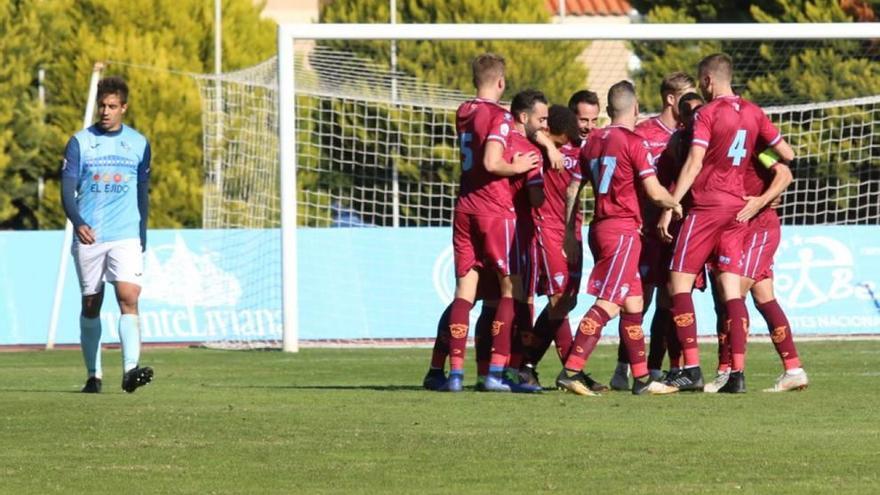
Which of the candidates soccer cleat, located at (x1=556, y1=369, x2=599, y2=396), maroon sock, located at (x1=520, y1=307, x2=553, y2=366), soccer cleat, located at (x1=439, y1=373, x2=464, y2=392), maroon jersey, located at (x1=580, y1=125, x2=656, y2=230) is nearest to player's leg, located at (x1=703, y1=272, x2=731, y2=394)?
maroon jersey, located at (x1=580, y1=125, x2=656, y2=230)

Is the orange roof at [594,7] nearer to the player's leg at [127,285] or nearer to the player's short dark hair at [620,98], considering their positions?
the player's leg at [127,285]

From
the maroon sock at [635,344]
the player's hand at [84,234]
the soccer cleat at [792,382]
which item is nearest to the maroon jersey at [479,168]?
the maroon sock at [635,344]

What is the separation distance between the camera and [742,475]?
731cm

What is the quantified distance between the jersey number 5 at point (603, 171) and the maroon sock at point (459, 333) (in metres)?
1.22

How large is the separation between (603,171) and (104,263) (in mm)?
3471

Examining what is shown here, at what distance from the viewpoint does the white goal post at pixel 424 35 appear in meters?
19.3

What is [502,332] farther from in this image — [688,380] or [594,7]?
[594,7]

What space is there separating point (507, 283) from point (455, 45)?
22633mm

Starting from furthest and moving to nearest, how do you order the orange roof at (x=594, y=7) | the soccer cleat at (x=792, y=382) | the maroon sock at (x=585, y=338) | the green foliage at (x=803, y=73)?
1. the orange roof at (x=594, y=7)
2. the green foliage at (x=803, y=73)
3. the soccer cleat at (x=792, y=382)
4. the maroon sock at (x=585, y=338)

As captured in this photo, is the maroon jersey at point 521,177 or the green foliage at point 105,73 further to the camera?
the green foliage at point 105,73

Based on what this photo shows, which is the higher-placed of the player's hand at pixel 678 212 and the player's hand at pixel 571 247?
the player's hand at pixel 678 212

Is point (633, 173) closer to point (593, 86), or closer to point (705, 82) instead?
point (705, 82)

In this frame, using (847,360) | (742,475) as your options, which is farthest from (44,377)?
(742,475)

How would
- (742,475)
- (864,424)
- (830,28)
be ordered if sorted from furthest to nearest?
(830,28), (864,424), (742,475)
